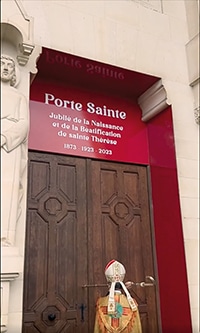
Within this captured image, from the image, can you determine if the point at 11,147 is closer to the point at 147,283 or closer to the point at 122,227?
the point at 122,227

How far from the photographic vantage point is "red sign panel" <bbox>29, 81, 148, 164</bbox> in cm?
394

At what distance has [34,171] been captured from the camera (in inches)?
151

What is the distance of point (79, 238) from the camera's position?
383 centimetres

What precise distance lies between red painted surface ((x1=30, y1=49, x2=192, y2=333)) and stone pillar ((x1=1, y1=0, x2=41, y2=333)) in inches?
15.6

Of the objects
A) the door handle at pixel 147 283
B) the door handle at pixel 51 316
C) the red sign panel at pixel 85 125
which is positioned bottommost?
the door handle at pixel 51 316

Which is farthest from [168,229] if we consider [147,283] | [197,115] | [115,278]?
[197,115]

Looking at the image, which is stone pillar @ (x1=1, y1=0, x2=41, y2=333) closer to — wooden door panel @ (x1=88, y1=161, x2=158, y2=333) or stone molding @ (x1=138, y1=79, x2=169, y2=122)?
wooden door panel @ (x1=88, y1=161, x2=158, y2=333)

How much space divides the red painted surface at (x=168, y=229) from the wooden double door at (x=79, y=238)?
0.13 metres

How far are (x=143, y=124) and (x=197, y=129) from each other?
671 millimetres

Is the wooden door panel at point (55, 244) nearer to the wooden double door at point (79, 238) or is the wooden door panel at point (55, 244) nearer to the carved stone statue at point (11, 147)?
the wooden double door at point (79, 238)

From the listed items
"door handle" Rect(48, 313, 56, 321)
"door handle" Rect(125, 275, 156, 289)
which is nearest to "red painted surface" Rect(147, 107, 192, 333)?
"door handle" Rect(125, 275, 156, 289)

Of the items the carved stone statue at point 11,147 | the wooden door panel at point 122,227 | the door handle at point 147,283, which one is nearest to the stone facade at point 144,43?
the carved stone statue at point 11,147

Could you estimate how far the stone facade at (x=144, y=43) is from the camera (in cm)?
354

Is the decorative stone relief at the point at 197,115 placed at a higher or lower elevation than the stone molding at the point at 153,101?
lower
